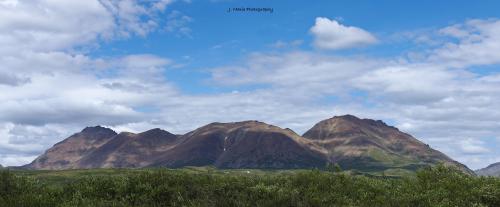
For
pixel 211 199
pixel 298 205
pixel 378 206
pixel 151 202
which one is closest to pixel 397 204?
pixel 378 206

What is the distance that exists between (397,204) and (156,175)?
12.2 m

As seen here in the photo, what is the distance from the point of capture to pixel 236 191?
79.4ft

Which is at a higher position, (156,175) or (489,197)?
(156,175)

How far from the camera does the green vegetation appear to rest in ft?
74.2

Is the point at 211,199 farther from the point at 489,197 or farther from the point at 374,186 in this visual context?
the point at 489,197

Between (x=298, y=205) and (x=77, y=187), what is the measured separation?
11302 mm

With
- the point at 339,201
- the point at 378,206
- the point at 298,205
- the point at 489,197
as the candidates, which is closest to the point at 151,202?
the point at 298,205

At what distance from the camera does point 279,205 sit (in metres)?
22.7

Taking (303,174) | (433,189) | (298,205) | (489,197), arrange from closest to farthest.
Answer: (298,205) → (489,197) → (433,189) → (303,174)

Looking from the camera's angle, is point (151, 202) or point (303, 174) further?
point (303, 174)

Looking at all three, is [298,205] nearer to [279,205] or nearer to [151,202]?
[279,205]

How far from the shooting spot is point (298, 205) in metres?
22.5

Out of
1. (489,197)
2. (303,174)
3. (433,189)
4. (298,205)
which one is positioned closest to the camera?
(298,205)

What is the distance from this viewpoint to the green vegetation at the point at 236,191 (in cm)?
2261
